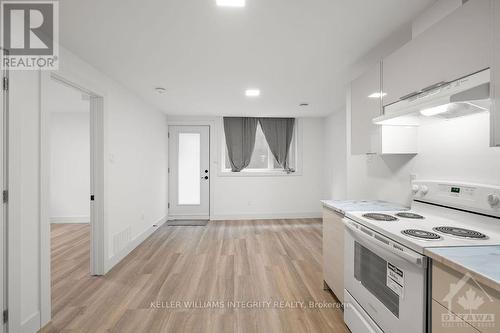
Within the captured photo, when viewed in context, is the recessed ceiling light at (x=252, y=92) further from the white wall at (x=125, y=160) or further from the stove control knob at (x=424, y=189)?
the stove control knob at (x=424, y=189)

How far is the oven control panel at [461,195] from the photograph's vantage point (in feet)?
4.42

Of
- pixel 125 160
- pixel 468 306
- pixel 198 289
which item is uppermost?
pixel 125 160

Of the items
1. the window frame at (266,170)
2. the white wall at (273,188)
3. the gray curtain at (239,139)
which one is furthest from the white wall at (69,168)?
the gray curtain at (239,139)

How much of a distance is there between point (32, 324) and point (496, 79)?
3.43m

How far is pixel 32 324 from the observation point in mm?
1819

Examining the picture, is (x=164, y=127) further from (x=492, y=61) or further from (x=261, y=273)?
(x=492, y=61)

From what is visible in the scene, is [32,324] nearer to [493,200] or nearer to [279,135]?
[493,200]

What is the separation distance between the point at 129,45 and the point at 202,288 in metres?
2.58

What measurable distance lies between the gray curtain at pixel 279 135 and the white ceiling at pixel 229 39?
2.11 meters

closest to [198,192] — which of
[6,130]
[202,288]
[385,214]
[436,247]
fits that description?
[202,288]

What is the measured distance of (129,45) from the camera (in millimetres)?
2135

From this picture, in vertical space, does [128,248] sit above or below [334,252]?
below

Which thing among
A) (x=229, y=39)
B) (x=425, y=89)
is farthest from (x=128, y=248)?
(x=425, y=89)

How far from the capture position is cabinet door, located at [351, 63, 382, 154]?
196 cm
